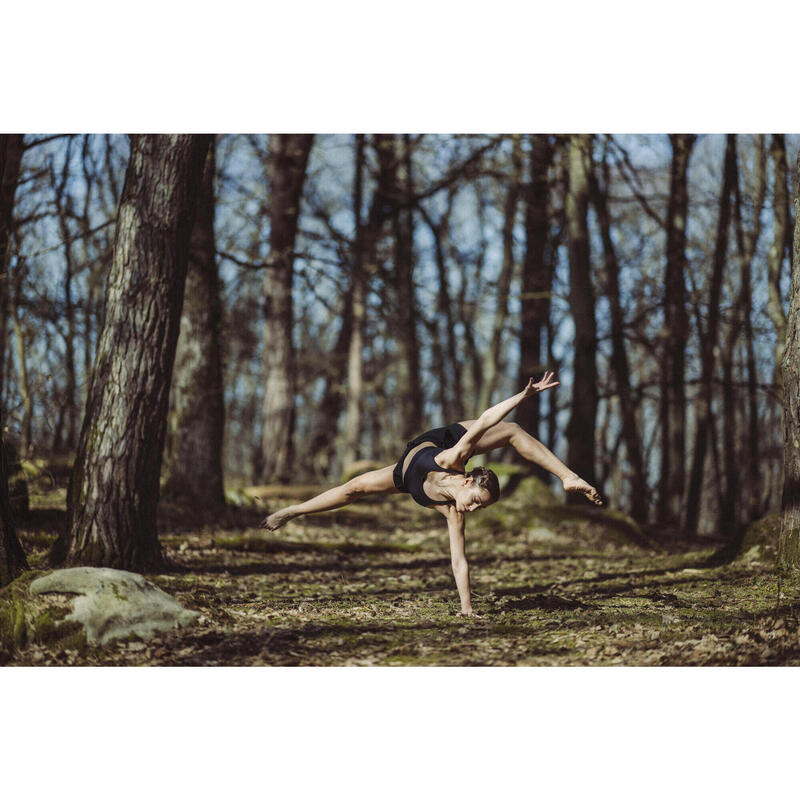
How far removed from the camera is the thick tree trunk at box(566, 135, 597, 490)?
1112cm

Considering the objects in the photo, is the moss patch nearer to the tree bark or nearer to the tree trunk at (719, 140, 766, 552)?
the tree trunk at (719, 140, 766, 552)

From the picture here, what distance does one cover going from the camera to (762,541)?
725 centimetres

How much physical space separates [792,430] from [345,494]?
3.55 metres

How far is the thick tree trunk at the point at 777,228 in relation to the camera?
31.4ft

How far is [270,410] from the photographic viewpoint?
12188mm

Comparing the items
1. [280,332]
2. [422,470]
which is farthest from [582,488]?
[280,332]

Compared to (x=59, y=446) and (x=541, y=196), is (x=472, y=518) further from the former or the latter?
(x=541, y=196)

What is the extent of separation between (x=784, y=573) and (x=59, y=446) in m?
7.31

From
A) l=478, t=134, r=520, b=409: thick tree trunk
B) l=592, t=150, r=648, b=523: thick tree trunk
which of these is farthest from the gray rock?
l=478, t=134, r=520, b=409: thick tree trunk

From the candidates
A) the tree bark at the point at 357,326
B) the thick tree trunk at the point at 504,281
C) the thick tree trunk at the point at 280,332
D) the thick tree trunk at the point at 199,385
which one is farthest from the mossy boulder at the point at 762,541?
the thick tree trunk at the point at 504,281

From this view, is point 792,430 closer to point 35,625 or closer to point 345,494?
point 345,494

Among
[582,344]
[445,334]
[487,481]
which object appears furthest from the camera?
[445,334]

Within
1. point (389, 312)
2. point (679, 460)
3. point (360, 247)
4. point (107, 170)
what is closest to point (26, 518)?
point (107, 170)

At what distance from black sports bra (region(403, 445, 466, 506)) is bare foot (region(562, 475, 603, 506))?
0.87 m
